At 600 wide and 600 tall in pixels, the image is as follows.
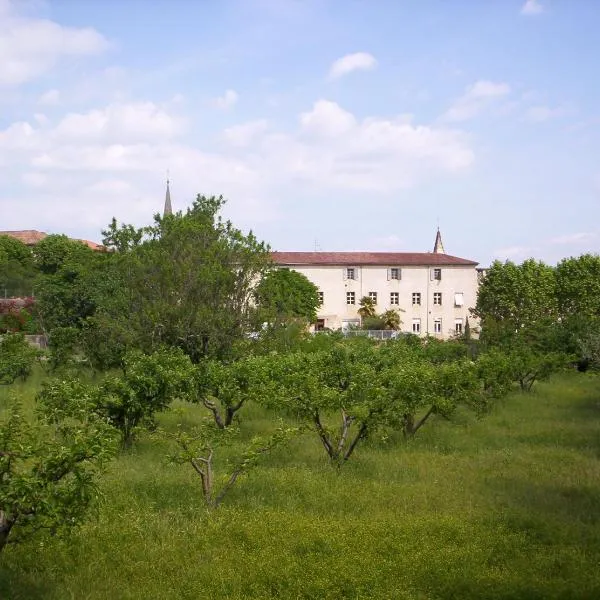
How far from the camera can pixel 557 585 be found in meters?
6.32

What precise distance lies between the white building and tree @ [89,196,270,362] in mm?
37565

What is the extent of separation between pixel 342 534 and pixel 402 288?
5065 cm

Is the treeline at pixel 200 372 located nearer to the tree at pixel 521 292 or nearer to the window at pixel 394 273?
the tree at pixel 521 292

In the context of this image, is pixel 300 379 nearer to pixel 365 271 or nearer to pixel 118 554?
pixel 118 554

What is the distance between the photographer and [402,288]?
57344 mm

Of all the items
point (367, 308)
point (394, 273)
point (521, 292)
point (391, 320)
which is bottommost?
point (391, 320)

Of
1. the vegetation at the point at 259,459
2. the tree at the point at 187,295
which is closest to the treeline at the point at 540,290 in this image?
the vegetation at the point at 259,459

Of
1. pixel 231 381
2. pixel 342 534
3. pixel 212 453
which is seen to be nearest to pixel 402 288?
pixel 231 381

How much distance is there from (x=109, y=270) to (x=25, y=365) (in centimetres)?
887

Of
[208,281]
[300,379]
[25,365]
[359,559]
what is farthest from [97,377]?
[359,559]

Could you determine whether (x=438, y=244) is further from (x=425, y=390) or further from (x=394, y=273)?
(x=425, y=390)

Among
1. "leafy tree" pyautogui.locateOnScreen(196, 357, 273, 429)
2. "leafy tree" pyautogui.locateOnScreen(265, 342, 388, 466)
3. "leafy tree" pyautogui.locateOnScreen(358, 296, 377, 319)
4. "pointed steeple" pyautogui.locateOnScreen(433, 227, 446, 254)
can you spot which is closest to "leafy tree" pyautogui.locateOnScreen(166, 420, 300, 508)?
"leafy tree" pyautogui.locateOnScreen(265, 342, 388, 466)

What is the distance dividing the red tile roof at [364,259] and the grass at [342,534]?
4475 centimetres

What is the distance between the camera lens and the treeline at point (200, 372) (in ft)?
19.0
